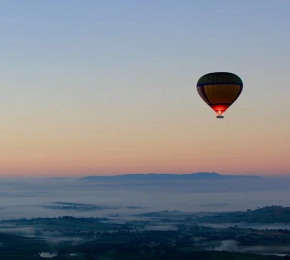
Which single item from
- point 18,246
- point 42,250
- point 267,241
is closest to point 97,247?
point 42,250

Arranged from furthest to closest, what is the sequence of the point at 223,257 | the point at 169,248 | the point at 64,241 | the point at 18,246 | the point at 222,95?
the point at 64,241 < the point at 18,246 < the point at 169,248 < the point at 223,257 < the point at 222,95

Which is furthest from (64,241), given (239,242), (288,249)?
(288,249)

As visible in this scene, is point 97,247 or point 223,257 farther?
point 97,247

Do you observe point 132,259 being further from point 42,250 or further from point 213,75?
point 213,75

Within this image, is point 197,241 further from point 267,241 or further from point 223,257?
point 223,257

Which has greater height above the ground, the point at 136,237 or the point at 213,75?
the point at 213,75

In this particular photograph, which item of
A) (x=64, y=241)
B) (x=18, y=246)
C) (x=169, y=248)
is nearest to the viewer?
(x=169, y=248)
